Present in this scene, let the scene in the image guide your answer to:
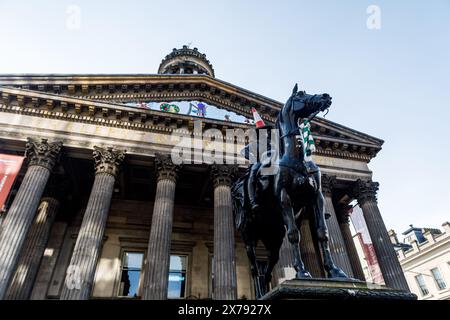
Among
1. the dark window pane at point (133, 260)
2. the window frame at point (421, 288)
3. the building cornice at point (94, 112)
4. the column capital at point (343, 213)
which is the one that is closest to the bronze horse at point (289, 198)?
the building cornice at point (94, 112)

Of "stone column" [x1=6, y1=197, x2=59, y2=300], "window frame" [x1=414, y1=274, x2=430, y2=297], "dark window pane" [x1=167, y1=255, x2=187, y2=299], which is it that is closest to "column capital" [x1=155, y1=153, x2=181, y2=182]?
"dark window pane" [x1=167, y1=255, x2=187, y2=299]

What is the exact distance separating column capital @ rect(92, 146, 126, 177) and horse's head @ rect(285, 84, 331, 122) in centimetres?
1049

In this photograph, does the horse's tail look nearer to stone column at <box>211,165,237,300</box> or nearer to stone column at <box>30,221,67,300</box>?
stone column at <box>211,165,237,300</box>

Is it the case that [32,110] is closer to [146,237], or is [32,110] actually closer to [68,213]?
[68,213]

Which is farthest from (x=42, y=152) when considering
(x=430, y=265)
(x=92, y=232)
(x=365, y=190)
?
(x=430, y=265)

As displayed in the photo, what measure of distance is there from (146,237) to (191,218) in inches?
117

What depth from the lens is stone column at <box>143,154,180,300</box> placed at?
10508 mm

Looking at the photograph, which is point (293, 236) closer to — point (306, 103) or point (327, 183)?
point (306, 103)

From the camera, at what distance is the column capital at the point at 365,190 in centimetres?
1577

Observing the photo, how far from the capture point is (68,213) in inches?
673

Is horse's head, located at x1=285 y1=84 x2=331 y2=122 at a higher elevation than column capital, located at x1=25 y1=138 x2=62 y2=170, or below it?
below

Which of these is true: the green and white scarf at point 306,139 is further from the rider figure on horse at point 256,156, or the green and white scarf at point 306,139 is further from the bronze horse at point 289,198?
the rider figure on horse at point 256,156

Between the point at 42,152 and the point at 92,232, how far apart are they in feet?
14.7
